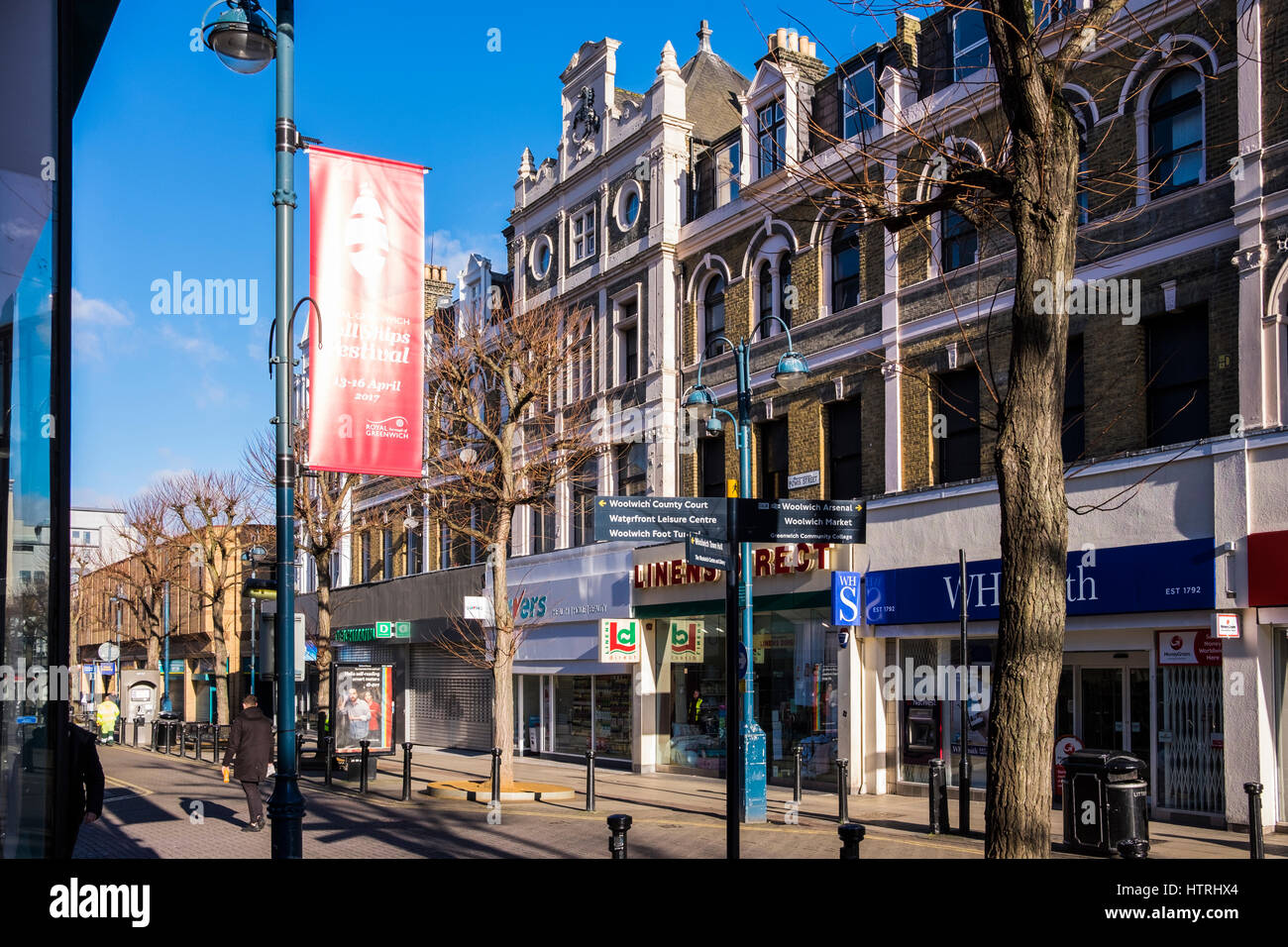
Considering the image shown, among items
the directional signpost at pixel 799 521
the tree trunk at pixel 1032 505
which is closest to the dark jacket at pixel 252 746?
the directional signpost at pixel 799 521

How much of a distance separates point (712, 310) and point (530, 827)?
13.4 metres

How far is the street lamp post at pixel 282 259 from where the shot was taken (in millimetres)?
9727

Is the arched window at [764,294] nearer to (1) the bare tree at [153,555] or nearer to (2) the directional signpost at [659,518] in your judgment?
(2) the directional signpost at [659,518]

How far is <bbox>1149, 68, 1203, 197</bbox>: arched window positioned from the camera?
1642 cm

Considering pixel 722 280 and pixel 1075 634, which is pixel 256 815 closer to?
pixel 1075 634

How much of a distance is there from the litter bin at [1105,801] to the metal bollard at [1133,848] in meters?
0.18

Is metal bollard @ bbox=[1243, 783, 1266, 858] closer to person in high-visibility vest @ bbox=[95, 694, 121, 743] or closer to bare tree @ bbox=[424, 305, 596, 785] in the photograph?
bare tree @ bbox=[424, 305, 596, 785]

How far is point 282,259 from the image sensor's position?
395 inches

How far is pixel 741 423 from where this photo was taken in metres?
16.7

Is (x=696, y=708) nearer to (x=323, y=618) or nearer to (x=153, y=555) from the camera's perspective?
(x=323, y=618)

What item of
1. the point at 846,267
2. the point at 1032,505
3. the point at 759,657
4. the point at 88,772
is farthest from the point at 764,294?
the point at 1032,505
